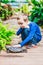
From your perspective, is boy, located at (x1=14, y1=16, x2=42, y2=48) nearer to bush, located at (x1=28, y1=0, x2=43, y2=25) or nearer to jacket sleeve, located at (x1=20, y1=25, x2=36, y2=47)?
jacket sleeve, located at (x1=20, y1=25, x2=36, y2=47)

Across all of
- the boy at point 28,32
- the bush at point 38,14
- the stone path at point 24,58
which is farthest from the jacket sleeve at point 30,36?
the bush at point 38,14

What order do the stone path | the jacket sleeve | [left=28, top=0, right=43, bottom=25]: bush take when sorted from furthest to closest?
1. [left=28, top=0, right=43, bottom=25]: bush
2. the jacket sleeve
3. the stone path

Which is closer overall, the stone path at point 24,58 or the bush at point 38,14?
the stone path at point 24,58

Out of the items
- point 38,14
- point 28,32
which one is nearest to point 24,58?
point 28,32

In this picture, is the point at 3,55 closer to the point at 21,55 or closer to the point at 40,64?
the point at 21,55

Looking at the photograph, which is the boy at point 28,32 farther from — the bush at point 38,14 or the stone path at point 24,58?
the bush at point 38,14

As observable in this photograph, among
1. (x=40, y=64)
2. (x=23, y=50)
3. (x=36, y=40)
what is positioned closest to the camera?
(x=40, y=64)

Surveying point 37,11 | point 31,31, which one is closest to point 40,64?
point 31,31

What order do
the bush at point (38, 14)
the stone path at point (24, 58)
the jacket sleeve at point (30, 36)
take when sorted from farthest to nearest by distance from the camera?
1. the bush at point (38, 14)
2. the jacket sleeve at point (30, 36)
3. the stone path at point (24, 58)

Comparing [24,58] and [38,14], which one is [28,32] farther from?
[38,14]

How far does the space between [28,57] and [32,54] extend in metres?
0.26

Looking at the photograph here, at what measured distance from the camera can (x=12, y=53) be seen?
21.5 ft

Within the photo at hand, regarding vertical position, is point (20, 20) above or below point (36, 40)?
above

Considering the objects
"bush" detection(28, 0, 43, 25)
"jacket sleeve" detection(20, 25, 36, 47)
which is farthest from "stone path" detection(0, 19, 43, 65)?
"bush" detection(28, 0, 43, 25)
